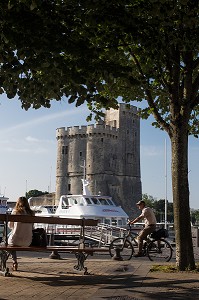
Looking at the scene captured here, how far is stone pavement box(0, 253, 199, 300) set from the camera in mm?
Result: 5821

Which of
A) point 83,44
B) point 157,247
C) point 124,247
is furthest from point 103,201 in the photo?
point 83,44

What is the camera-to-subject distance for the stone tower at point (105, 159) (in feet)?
292

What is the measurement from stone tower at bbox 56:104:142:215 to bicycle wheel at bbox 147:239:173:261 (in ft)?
246

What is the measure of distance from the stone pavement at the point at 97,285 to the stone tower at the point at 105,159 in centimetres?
7862

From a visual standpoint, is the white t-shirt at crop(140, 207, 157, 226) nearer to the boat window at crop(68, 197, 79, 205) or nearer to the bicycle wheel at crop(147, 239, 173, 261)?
the bicycle wheel at crop(147, 239, 173, 261)

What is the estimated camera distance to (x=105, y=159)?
89.2 metres

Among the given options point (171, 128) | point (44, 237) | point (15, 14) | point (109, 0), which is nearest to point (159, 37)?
point (109, 0)

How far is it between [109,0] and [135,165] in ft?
284

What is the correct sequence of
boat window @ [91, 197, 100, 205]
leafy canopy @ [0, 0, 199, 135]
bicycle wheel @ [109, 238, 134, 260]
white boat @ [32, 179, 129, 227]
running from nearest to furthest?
leafy canopy @ [0, 0, 199, 135]
bicycle wheel @ [109, 238, 134, 260]
white boat @ [32, 179, 129, 227]
boat window @ [91, 197, 100, 205]

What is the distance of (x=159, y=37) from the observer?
330 inches

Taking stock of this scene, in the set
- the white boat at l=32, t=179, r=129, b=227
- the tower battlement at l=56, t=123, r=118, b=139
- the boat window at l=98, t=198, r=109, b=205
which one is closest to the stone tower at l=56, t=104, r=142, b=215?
the tower battlement at l=56, t=123, r=118, b=139

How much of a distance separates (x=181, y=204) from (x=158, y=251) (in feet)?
10.2

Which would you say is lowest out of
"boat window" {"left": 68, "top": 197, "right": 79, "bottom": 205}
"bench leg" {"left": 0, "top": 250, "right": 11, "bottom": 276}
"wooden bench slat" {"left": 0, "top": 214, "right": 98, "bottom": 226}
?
"bench leg" {"left": 0, "top": 250, "right": 11, "bottom": 276}

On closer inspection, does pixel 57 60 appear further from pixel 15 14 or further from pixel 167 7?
pixel 167 7
